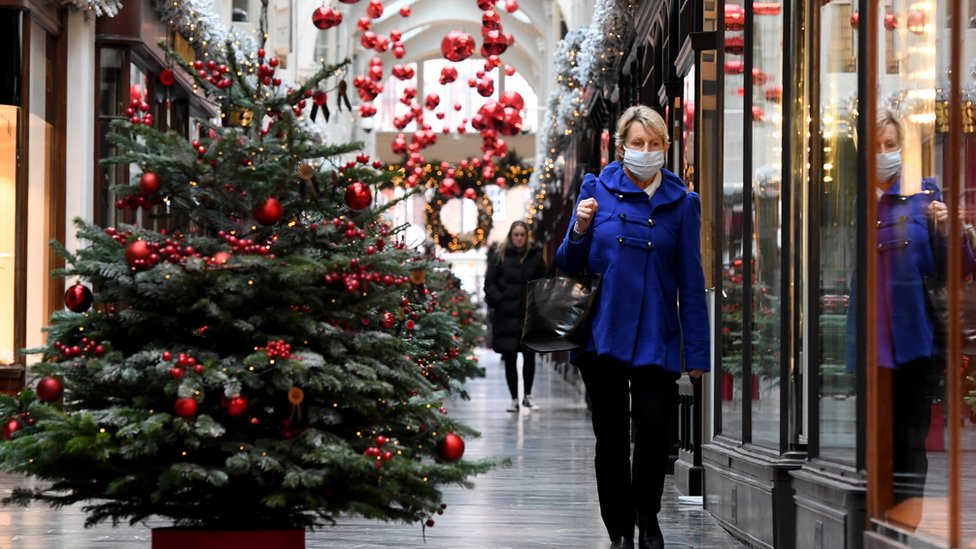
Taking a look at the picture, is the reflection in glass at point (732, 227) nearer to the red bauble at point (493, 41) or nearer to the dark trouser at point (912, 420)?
the dark trouser at point (912, 420)

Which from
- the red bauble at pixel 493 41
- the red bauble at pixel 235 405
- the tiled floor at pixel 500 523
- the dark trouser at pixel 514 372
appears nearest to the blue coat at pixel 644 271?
the tiled floor at pixel 500 523

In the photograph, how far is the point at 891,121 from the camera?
490cm

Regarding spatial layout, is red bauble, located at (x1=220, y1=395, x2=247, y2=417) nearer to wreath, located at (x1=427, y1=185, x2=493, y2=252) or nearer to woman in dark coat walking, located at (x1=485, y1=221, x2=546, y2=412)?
woman in dark coat walking, located at (x1=485, y1=221, x2=546, y2=412)

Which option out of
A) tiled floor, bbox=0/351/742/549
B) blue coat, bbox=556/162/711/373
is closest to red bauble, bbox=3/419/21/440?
tiled floor, bbox=0/351/742/549

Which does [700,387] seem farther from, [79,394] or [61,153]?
[61,153]

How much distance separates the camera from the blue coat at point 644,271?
5789 millimetres

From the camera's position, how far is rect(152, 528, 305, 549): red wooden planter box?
4.57m

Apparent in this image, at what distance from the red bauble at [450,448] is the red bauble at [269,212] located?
780mm

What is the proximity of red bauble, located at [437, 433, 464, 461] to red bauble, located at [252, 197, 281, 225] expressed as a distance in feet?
2.56

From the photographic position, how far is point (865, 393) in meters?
5.03

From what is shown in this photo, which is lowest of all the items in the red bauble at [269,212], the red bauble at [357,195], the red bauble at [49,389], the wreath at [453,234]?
the red bauble at [49,389]

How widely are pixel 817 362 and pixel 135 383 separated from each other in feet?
7.77

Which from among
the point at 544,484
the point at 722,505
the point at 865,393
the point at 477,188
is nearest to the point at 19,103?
the point at 544,484

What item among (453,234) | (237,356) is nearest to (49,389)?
(237,356)
